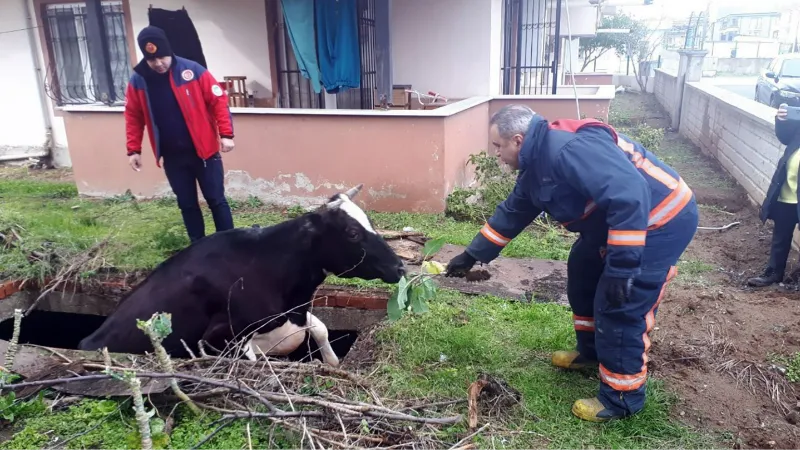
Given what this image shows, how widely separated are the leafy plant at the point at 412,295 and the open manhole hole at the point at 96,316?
87 cm

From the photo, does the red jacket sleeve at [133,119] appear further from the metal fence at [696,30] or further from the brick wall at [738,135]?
the metal fence at [696,30]

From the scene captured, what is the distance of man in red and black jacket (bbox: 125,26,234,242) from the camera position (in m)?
4.55

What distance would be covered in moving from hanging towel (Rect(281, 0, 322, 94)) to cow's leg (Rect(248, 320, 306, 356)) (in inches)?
178

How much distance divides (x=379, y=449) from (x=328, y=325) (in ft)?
8.00

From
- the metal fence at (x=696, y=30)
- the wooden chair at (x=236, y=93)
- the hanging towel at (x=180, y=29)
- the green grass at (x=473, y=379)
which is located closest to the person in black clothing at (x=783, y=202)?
the green grass at (x=473, y=379)

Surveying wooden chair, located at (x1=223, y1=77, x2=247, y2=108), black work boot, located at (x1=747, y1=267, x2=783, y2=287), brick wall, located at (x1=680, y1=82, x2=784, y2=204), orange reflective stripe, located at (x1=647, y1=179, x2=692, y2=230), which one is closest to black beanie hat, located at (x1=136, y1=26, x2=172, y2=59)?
orange reflective stripe, located at (x1=647, y1=179, x2=692, y2=230)

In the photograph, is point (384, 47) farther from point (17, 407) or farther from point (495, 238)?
point (17, 407)

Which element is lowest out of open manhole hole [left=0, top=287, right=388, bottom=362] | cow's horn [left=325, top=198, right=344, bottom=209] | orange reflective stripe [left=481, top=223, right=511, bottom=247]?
open manhole hole [left=0, top=287, right=388, bottom=362]

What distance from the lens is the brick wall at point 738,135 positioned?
6.93m

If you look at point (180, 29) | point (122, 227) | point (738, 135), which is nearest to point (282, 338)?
point (122, 227)

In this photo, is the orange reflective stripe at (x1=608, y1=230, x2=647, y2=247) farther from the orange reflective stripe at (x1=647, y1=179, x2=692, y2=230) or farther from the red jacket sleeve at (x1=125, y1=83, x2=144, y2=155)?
the red jacket sleeve at (x1=125, y1=83, x2=144, y2=155)

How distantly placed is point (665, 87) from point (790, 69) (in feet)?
13.5

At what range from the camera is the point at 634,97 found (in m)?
23.5

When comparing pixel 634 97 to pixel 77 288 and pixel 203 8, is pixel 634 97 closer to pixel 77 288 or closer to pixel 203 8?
pixel 203 8
